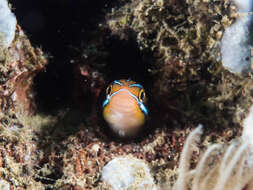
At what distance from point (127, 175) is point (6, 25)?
8.21 feet

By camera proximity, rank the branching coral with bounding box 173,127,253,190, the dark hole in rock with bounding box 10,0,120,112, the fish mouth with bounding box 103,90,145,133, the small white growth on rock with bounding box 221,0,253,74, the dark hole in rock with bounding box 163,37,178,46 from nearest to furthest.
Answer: the branching coral with bounding box 173,127,253,190 → the small white growth on rock with bounding box 221,0,253,74 → the dark hole in rock with bounding box 163,37,178,46 → the fish mouth with bounding box 103,90,145,133 → the dark hole in rock with bounding box 10,0,120,112

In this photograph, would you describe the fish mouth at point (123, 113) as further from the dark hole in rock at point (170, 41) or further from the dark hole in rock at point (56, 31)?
the dark hole in rock at point (56, 31)

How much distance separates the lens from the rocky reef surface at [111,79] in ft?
10.1

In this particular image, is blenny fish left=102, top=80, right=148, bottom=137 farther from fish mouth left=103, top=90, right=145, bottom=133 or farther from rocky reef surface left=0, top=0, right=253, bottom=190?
rocky reef surface left=0, top=0, right=253, bottom=190

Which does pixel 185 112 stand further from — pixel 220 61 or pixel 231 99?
pixel 220 61

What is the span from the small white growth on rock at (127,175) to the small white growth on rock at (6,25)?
211 cm

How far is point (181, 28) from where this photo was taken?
3426mm

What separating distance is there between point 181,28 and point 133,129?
76.1 inches

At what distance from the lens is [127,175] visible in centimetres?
270

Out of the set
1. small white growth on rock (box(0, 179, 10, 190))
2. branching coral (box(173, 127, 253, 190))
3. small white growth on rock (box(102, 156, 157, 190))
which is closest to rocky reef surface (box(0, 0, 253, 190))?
small white growth on rock (box(0, 179, 10, 190))

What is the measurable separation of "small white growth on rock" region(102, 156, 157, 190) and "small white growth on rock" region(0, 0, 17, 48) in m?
2.11

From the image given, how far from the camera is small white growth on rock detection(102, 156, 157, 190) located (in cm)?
260

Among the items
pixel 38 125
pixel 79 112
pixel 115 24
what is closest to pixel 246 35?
pixel 115 24

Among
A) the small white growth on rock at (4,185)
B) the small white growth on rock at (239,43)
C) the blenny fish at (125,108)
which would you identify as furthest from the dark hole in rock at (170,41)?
the small white growth on rock at (4,185)
